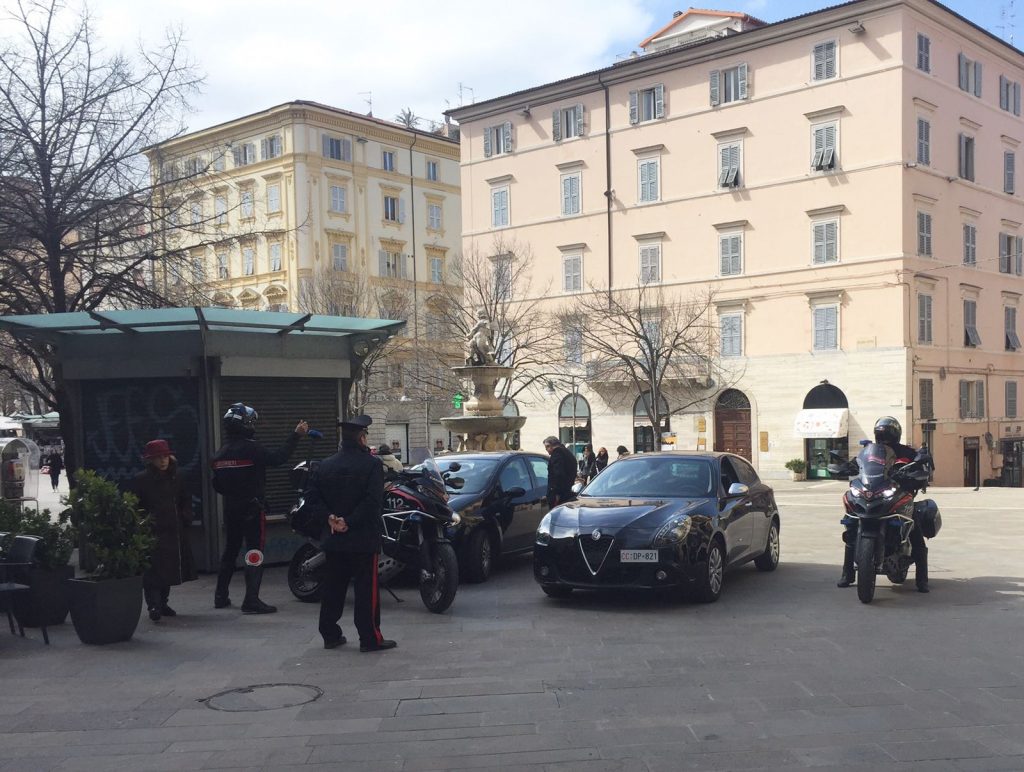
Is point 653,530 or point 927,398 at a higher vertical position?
point 927,398

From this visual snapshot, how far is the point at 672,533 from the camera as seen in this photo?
9.50 m

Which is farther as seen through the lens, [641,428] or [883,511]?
[641,428]

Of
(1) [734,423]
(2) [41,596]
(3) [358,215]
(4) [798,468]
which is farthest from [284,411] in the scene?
(3) [358,215]

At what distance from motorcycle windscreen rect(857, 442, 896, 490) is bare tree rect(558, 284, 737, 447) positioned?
28.9 metres

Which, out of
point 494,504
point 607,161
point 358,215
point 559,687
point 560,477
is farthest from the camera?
point 358,215

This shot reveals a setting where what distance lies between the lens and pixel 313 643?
8141 mm

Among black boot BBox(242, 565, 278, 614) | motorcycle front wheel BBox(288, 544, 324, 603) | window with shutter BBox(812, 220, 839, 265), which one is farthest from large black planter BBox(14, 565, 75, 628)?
window with shutter BBox(812, 220, 839, 265)

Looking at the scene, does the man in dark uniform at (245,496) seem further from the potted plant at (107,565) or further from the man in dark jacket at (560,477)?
the man in dark jacket at (560,477)

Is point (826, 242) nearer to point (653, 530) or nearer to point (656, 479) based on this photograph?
point (656, 479)

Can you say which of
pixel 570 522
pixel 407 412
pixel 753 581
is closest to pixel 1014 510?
pixel 753 581

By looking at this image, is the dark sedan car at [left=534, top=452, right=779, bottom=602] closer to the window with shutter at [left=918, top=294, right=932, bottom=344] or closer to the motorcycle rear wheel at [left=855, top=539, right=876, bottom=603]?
the motorcycle rear wheel at [left=855, top=539, right=876, bottom=603]

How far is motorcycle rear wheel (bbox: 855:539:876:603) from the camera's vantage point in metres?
9.62

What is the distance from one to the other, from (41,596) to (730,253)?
36357 mm

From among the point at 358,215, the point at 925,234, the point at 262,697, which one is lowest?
the point at 262,697
